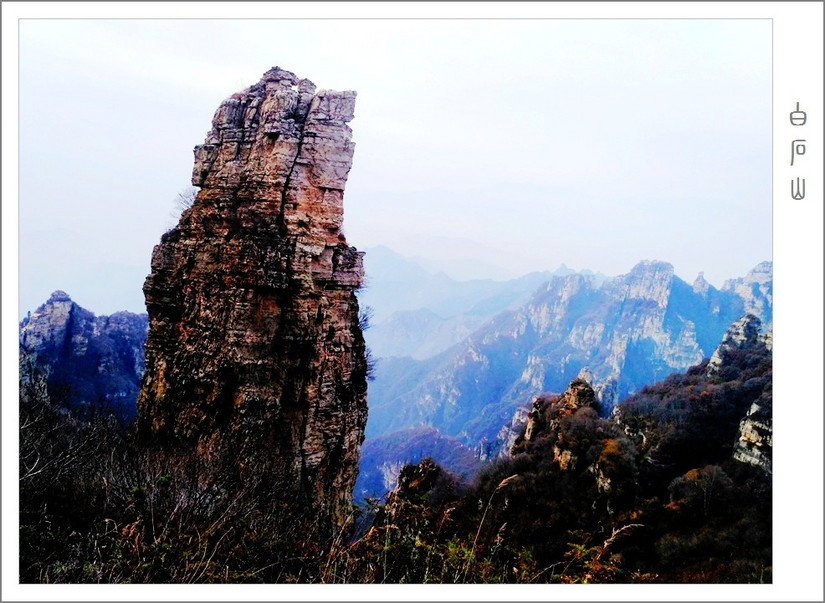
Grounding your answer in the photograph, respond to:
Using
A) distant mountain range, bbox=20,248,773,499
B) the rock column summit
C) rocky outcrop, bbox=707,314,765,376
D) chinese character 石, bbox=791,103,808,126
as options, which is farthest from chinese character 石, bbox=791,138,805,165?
distant mountain range, bbox=20,248,773,499

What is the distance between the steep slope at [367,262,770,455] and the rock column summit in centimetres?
4095

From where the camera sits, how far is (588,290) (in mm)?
77438

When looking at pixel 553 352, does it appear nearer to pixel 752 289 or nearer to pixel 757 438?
pixel 752 289

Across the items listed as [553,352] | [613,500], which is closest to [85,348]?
[613,500]

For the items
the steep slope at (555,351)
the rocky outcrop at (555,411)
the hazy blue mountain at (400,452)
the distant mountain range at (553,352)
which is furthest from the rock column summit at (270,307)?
the steep slope at (555,351)

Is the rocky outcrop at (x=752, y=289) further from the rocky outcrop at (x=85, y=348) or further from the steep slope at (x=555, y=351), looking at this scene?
the rocky outcrop at (x=85, y=348)

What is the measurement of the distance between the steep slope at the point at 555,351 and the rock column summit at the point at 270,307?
134ft

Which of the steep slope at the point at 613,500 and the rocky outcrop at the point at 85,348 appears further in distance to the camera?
the rocky outcrop at the point at 85,348

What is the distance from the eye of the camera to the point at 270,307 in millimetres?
9555

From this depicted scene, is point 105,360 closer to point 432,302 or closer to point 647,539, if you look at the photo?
point 647,539

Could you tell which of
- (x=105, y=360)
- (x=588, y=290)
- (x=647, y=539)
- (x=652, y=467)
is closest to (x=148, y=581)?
(x=647, y=539)

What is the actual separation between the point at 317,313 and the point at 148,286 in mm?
3248

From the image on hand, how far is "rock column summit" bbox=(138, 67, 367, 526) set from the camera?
30.8 ft

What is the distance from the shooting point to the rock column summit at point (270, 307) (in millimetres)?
9383
